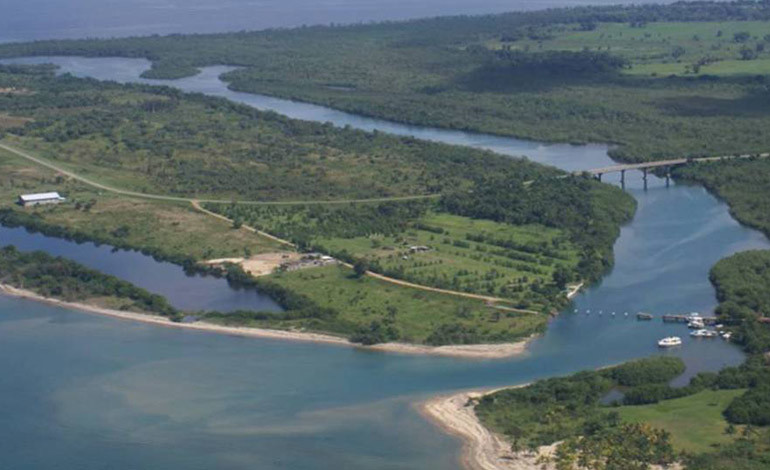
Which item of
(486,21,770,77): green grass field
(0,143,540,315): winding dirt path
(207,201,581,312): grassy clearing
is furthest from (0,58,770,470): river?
(486,21,770,77): green grass field

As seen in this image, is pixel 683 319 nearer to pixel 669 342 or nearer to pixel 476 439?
pixel 669 342

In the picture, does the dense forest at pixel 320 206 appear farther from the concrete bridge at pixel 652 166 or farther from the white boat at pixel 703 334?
the white boat at pixel 703 334

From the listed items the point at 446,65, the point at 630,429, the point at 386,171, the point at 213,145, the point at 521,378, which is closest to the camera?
the point at 630,429

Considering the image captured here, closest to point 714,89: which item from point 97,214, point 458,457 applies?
point 97,214

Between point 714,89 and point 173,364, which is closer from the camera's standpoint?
point 173,364

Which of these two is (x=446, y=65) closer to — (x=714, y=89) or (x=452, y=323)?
(x=714, y=89)

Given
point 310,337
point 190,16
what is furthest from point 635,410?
point 190,16

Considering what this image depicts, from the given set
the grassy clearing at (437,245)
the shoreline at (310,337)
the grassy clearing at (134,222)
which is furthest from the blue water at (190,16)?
the shoreline at (310,337)
